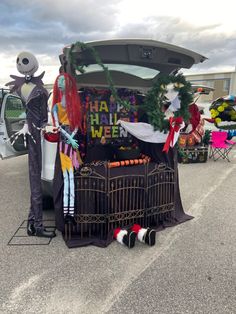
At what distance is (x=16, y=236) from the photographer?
3379mm

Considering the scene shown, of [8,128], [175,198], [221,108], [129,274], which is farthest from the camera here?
[221,108]

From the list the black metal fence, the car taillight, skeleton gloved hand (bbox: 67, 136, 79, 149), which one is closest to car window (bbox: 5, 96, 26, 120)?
the car taillight

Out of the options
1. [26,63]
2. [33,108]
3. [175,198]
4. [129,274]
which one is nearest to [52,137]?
[33,108]

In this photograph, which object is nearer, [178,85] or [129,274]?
[129,274]

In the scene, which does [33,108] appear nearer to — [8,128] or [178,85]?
[178,85]

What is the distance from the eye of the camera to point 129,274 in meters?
2.64

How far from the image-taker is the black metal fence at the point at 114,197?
3.23 m

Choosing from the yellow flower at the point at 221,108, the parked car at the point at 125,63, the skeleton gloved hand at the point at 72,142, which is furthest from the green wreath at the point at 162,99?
the yellow flower at the point at 221,108

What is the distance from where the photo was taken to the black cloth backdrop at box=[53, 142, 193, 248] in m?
3.22

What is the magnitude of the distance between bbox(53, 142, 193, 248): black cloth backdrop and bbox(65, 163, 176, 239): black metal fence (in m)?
0.11

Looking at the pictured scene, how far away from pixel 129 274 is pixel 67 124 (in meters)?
1.80

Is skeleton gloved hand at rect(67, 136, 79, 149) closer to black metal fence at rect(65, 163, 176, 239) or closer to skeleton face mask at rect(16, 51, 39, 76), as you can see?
black metal fence at rect(65, 163, 176, 239)

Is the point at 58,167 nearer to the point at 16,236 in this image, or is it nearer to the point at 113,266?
the point at 16,236

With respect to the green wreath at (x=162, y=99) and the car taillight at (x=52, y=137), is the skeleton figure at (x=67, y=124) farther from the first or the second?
the green wreath at (x=162, y=99)
